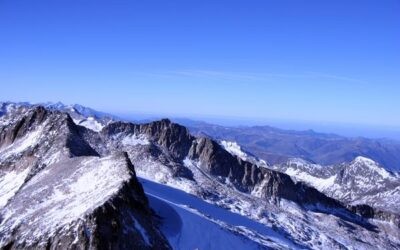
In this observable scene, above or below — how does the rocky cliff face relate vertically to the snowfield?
above

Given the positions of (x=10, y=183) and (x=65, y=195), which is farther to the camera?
(x=10, y=183)

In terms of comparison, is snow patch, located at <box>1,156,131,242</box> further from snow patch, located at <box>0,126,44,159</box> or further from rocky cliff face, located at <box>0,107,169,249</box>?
snow patch, located at <box>0,126,44,159</box>

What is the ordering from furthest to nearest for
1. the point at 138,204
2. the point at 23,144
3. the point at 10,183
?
the point at 23,144 < the point at 10,183 < the point at 138,204

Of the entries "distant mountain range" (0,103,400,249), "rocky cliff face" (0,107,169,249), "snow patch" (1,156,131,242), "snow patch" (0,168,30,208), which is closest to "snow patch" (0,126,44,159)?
"distant mountain range" (0,103,400,249)

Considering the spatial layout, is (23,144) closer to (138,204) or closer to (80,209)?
(138,204)

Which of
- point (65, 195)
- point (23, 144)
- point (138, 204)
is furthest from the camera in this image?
point (23, 144)

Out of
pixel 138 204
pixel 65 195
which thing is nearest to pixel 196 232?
pixel 138 204

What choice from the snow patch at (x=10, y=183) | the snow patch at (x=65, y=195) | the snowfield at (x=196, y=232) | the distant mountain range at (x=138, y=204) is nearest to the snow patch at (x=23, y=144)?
the distant mountain range at (x=138, y=204)

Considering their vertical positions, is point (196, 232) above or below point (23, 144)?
below

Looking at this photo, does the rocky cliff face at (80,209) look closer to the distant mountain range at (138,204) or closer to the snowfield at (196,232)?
the distant mountain range at (138,204)
